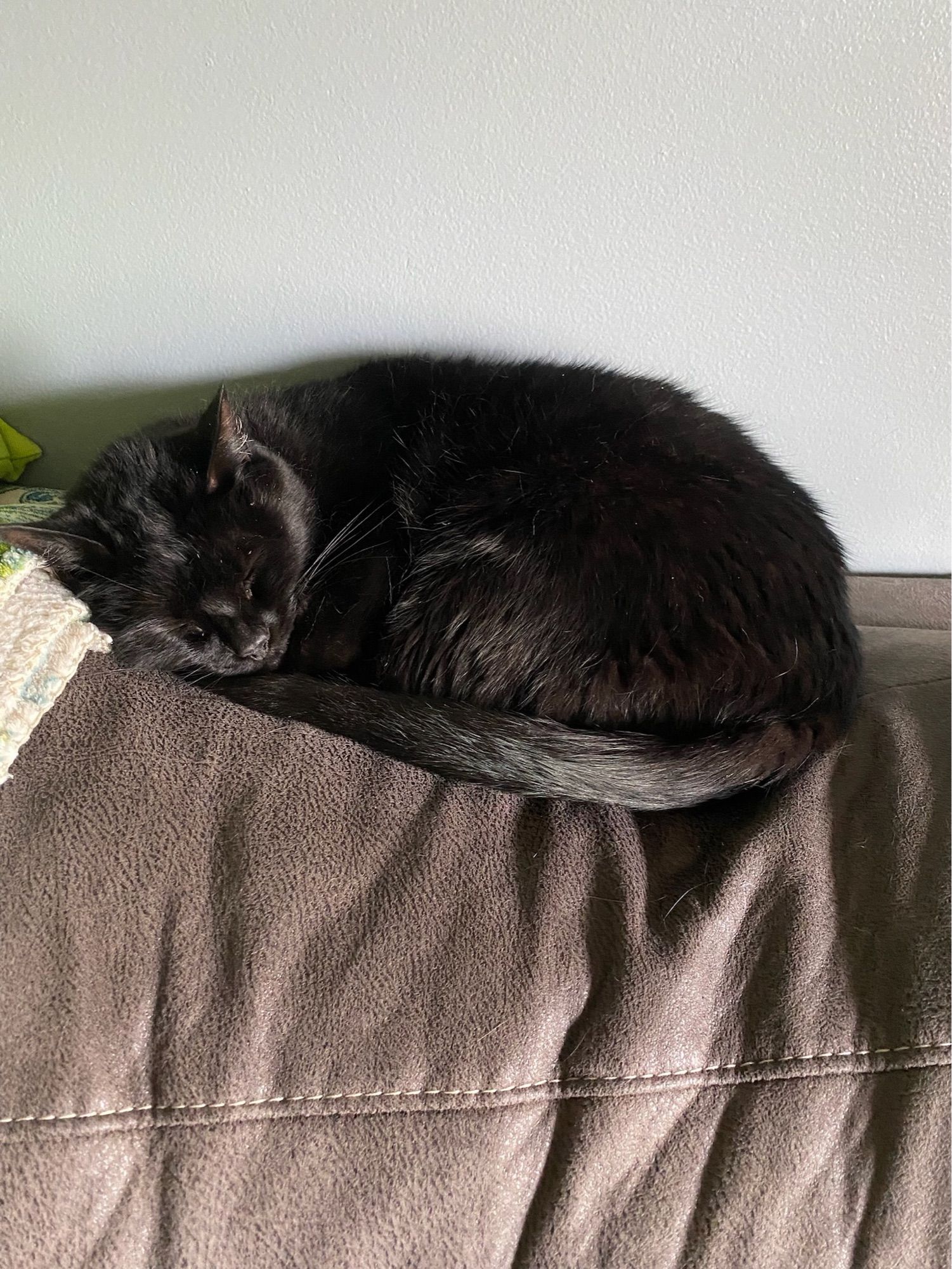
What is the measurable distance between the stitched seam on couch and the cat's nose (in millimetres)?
511

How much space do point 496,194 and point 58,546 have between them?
0.72 meters

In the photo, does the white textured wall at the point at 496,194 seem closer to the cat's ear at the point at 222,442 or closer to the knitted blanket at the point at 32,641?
the cat's ear at the point at 222,442

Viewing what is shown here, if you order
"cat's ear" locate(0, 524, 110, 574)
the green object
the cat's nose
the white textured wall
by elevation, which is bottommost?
the cat's nose

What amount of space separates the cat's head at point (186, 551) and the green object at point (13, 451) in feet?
0.91

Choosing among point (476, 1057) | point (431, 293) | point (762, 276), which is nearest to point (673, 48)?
point (762, 276)

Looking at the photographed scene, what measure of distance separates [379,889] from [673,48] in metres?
1.03

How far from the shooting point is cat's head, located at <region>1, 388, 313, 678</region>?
3.07ft

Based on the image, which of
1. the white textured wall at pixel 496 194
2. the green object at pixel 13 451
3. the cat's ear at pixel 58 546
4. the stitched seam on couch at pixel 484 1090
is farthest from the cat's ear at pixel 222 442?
the stitched seam on couch at pixel 484 1090

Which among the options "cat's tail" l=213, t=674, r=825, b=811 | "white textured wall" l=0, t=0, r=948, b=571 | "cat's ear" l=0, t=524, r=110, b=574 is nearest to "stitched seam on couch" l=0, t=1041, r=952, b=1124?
"cat's tail" l=213, t=674, r=825, b=811

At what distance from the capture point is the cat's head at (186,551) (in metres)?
0.94

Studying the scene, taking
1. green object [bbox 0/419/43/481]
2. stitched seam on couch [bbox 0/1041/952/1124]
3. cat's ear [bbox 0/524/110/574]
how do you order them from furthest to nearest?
green object [bbox 0/419/43/481] < cat's ear [bbox 0/524/110/574] < stitched seam on couch [bbox 0/1041/952/1124]

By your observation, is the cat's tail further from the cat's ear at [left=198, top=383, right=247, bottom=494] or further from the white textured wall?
the white textured wall

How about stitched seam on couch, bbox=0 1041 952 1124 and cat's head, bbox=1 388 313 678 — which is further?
cat's head, bbox=1 388 313 678

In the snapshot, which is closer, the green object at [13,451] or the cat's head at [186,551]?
the cat's head at [186,551]
